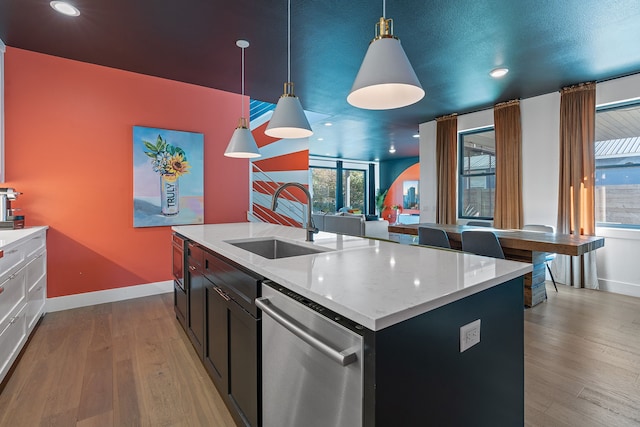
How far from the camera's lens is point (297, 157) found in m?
5.95

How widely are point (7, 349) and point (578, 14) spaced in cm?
477

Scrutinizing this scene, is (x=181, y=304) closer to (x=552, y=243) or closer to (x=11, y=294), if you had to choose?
(x=11, y=294)

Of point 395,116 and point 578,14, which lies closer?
point 578,14

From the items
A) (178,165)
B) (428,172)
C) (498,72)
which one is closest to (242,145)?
(178,165)

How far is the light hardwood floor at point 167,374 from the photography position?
1.68 metres

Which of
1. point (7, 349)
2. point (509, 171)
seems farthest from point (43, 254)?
point (509, 171)

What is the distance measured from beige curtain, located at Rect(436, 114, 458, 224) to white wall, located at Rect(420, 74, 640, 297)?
18cm

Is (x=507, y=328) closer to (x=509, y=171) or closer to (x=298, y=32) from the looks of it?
(x=298, y=32)

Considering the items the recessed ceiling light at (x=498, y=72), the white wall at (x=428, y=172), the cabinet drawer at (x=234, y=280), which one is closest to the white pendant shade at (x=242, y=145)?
the cabinet drawer at (x=234, y=280)

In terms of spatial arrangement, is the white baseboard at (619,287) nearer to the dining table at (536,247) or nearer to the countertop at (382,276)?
the dining table at (536,247)

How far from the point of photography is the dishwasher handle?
32.0 inches

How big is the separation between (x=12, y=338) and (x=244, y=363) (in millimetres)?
1861

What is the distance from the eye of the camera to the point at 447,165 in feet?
18.6

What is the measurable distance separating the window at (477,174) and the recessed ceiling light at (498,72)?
5.54ft
